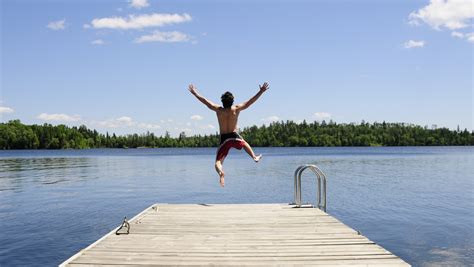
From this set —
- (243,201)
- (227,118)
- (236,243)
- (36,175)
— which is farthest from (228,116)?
(36,175)

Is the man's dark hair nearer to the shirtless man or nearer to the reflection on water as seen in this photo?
the shirtless man

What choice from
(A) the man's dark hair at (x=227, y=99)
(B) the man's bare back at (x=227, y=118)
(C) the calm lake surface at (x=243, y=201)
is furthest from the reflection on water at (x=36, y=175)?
(A) the man's dark hair at (x=227, y=99)

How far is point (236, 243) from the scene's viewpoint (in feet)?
26.9

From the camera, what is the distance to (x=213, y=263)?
696cm

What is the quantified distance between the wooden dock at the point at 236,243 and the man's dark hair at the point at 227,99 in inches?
107

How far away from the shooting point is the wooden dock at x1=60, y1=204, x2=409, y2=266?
709 cm

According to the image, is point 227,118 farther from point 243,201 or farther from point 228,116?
point 243,201

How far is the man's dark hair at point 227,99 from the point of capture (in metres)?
11.0

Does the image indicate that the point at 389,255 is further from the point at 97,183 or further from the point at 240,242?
the point at 97,183

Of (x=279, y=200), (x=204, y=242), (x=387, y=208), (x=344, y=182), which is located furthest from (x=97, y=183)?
(x=204, y=242)

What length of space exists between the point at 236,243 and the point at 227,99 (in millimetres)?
3929

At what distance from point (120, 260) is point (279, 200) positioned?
65.0 feet

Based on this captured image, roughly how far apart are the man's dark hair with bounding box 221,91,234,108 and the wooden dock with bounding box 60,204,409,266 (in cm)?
272

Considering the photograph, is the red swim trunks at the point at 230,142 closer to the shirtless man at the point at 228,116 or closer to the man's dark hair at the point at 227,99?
the shirtless man at the point at 228,116
